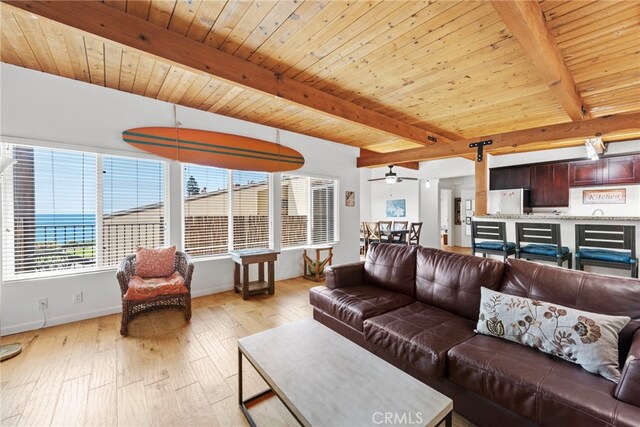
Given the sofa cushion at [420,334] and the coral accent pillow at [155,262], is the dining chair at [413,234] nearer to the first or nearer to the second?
the sofa cushion at [420,334]

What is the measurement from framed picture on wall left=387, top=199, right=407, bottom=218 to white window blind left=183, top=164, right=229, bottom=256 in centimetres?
604

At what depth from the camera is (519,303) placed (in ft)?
5.46

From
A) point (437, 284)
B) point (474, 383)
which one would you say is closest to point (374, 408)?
point (474, 383)

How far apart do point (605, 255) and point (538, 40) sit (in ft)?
9.46

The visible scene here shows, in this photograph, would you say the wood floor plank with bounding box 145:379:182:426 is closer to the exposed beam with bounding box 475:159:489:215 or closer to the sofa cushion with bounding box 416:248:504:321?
the sofa cushion with bounding box 416:248:504:321

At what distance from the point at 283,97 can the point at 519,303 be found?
263 centimetres

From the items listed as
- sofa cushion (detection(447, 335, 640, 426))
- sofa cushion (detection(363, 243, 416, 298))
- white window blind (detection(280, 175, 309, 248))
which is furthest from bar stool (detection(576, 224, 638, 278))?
white window blind (detection(280, 175, 309, 248))

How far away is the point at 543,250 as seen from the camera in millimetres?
3639

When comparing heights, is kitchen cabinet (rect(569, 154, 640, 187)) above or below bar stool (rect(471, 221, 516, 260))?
above

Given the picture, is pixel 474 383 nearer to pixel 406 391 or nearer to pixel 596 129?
pixel 406 391

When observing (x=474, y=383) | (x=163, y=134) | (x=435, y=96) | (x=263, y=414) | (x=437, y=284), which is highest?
(x=435, y=96)

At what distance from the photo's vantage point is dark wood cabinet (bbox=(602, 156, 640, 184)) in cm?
503

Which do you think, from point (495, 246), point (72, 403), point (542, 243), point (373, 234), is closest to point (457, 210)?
point (373, 234)

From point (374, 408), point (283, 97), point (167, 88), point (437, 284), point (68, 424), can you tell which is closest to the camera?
point (374, 408)
